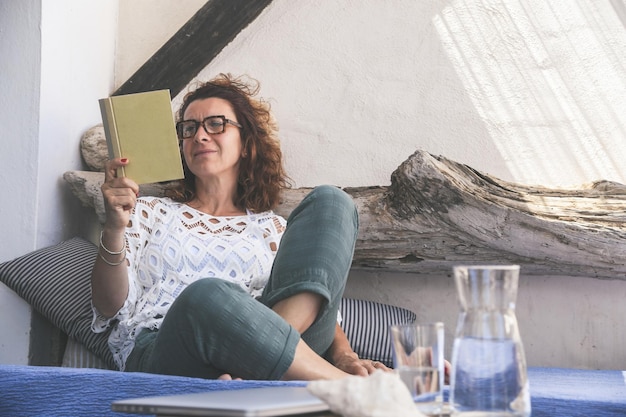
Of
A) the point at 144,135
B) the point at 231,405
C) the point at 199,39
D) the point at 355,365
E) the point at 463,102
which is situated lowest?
the point at 355,365

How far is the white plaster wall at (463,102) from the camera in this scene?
7.88 feet

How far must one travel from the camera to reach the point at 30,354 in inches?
87.7

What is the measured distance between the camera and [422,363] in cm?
76

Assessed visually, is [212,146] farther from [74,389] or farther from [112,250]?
[74,389]

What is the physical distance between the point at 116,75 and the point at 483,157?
1.22m

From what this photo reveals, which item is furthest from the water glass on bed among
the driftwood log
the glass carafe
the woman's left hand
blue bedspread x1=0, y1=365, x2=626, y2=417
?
the driftwood log

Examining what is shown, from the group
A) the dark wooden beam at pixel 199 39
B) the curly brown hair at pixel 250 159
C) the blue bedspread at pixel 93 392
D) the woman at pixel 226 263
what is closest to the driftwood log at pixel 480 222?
the curly brown hair at pixel 250 159

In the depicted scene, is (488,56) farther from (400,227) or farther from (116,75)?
(116,75)

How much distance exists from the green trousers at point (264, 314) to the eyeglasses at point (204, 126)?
60 cm

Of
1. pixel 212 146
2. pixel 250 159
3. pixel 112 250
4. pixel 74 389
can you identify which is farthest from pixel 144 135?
pixel 74 389

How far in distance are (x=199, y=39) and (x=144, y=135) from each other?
0.89 metres

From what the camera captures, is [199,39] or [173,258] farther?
[199,39]

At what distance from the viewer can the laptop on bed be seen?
0.67 m

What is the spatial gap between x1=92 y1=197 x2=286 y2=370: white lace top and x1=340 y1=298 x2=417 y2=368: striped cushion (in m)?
0.31
